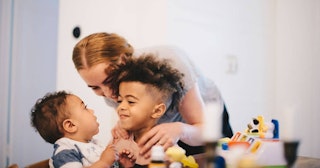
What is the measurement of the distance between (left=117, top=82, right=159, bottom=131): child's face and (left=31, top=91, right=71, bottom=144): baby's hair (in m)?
0.14

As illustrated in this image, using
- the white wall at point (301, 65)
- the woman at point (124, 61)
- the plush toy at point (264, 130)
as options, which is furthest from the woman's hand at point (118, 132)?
the white wall at point (301, 65)

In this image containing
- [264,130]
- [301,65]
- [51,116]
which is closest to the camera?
[51,116]

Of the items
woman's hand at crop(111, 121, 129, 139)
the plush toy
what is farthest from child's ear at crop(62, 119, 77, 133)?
the plush toy

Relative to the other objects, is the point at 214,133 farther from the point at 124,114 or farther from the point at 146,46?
the point at 146,46

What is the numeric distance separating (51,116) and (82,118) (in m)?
0.07

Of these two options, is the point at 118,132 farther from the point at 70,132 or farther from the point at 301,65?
the point at 301,65

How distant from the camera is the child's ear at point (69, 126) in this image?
761mm

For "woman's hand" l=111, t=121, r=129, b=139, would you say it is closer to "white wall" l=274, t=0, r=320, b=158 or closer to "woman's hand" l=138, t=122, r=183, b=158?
"woman's hand" l=138, t=122, r=183, b=158

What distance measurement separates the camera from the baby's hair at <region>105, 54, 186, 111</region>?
0.79m

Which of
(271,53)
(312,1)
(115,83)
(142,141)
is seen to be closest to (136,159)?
(142,141)

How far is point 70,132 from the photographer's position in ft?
2.52

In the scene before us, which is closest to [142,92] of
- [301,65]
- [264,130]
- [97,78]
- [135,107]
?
[135,107]

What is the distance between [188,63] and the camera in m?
0.91

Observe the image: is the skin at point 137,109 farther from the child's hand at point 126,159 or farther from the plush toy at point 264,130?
the plush toy at point 264,130
